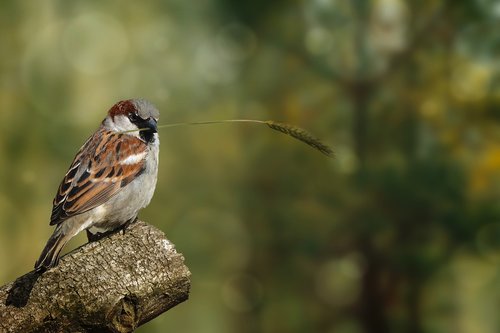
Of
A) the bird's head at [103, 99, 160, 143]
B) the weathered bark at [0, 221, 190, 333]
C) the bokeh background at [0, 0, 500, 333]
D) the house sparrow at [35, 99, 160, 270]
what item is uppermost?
the bokeh background at [0, 0, 500, 333]

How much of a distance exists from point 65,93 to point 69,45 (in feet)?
1.56

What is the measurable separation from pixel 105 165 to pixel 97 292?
131 centimetres

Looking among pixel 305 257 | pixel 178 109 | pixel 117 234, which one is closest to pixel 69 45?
pixel 178 109

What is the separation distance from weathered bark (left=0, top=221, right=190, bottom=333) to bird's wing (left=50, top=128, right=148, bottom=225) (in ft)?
3.40

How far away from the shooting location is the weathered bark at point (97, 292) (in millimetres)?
1702

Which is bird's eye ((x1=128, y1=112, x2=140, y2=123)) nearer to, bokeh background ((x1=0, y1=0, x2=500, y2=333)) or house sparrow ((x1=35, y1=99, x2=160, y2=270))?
house sparrow ((x1=35, y1=99, x2=160, y2=270))

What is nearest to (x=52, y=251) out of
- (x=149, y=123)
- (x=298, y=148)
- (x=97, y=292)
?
(x=97, y=292)

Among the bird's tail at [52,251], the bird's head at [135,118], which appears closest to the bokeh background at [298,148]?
the bird's head at [135,118]

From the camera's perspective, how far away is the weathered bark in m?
1.70

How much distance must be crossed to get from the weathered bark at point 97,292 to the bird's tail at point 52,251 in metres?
0.03

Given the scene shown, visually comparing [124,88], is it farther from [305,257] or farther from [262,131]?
[305,257]

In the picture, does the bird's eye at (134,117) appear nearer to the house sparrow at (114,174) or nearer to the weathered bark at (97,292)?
the house sparrow at (114,174)

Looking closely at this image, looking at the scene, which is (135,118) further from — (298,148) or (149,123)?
(298,148)

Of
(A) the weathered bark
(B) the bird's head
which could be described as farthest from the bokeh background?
(A) the weathered bark
